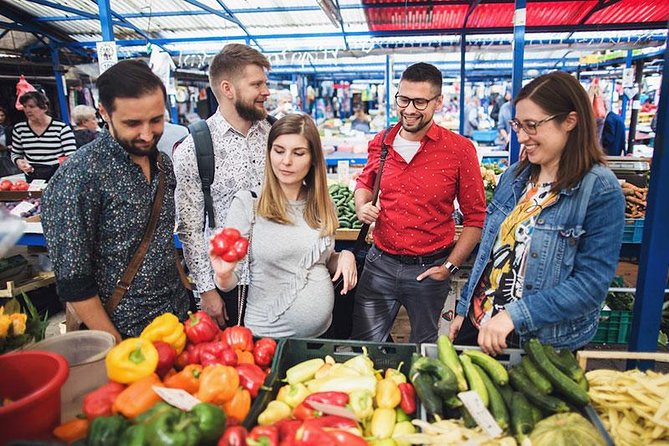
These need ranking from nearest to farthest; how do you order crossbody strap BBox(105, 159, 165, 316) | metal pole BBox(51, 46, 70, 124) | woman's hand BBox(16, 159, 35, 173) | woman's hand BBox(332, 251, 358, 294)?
1. crossbody strap BBox(105, 159, 165, 316)
2. woman's hand BBox(332, 251, 358, 294)
3. woman's hand BBox(16, 159, 35, 173)
4. metal pole BBox(51, 46, 70, 124)

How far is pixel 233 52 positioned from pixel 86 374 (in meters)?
1.99

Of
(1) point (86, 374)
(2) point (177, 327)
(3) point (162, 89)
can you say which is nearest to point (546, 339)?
(2) point (177, 327)

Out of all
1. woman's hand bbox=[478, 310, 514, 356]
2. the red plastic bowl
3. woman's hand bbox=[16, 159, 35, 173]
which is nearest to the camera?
the red plastic bowl

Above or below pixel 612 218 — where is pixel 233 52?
above

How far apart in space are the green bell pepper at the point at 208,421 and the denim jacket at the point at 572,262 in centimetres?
126

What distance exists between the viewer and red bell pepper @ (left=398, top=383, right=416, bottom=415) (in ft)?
5.31

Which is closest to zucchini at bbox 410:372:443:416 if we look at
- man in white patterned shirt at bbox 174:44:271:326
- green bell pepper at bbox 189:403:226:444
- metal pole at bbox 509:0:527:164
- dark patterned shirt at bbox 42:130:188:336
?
green bell pepper at bbox 189:403:226:444

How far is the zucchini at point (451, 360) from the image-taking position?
1.58 metres

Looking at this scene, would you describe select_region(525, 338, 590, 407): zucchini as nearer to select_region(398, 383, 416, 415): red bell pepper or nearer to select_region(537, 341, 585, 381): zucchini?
select_region(537, 341, 585, 381): zucchini

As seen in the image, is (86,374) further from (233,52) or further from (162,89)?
(233,52)

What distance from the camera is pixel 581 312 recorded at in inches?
74.9

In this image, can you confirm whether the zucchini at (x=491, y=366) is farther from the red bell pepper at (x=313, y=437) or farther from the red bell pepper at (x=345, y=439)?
the red bell pepper at (x=313, y=437)

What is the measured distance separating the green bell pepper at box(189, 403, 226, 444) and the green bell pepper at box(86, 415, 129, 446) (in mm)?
193

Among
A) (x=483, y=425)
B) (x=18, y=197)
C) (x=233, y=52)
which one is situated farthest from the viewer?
(x=18, y=197)
